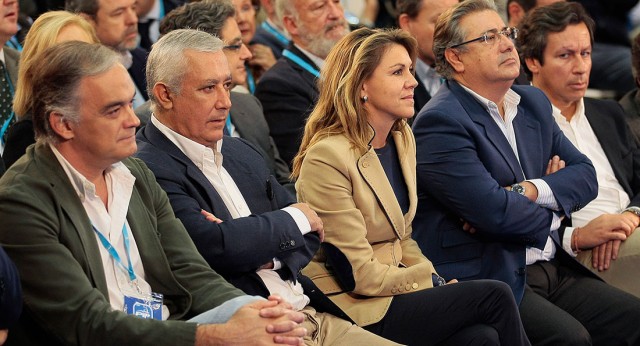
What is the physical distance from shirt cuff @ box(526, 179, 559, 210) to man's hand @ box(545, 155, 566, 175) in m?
0.21

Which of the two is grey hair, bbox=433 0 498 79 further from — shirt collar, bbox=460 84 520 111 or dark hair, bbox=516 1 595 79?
dark hair, bbox=516 1 595 79

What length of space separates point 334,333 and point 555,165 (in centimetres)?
151

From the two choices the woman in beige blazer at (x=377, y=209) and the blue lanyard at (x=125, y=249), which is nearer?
the blue lanyard at (x=125, y=249)

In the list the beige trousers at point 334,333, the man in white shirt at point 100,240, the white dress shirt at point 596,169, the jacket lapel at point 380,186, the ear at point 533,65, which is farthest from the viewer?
the ear at point 533,65

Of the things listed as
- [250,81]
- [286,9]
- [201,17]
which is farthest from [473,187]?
[250,81]

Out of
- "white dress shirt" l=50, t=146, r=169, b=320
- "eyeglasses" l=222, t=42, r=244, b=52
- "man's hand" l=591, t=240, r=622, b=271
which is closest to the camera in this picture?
"white dress shirt" l=50, t=146, r=169, b=320

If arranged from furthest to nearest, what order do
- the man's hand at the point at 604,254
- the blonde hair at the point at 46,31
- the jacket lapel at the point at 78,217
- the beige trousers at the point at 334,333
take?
the man's hand at the point at 604,254 < the blonde hair at the point at 46,31 < the beige trousers at the point at 334,333 < the jacket lapel at the point at 78,217

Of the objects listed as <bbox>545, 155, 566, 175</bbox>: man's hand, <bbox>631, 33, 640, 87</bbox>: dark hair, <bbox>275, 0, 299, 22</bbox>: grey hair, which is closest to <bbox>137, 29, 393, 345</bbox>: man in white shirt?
<bbox>545, 155, 566, 175</bbox>: man's hand

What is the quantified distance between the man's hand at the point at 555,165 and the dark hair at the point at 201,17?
1.70 m

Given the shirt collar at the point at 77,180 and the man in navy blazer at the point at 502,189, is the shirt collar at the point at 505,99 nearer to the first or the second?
the man in navy blazer at the point at 502,189

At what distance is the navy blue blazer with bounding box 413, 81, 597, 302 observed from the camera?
14.2 feet

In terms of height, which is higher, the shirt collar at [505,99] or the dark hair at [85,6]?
the shirt collar at [505,99]

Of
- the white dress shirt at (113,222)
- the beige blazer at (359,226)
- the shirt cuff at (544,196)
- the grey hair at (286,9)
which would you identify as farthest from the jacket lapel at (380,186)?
the grey hair at (286,9)

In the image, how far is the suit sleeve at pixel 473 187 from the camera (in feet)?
14.2
